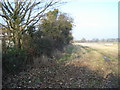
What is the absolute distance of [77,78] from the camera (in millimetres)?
4066

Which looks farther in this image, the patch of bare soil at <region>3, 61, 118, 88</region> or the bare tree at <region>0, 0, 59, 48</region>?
the bare tree at <region>0, 0, 59, 48</region>

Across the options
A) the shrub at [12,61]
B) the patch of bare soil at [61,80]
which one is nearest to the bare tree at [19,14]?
the shrub at [12,61]

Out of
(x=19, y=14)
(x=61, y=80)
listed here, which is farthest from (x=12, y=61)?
(x=19, y=14)

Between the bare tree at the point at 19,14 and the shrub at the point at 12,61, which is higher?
the bare tree at the point at 19,14

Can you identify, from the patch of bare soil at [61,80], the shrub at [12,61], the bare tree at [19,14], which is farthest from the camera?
the bare tree at [19,14]

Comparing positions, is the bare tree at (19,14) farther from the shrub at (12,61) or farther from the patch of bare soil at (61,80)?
the patch of bare soil at (61,80)

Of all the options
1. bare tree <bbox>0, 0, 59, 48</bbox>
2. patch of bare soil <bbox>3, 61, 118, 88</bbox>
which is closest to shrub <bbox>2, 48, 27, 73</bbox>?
patch of bare soil <bbox>3, 61, 118, 88</bbox>

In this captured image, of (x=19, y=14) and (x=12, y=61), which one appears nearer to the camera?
(x=12, y=61)

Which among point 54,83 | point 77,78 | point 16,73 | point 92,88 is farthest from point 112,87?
point 16,73

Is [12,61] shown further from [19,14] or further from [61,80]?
[19,14]

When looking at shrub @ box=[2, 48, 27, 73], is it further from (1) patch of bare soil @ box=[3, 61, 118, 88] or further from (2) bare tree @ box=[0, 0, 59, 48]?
(2) bare tree @ box=[0, 0, 59, 48]

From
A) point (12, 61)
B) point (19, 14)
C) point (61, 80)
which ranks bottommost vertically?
point (61, 80)

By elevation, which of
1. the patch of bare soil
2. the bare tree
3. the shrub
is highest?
the bare tree

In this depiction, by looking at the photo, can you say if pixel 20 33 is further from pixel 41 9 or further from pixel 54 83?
pixel 54 83
